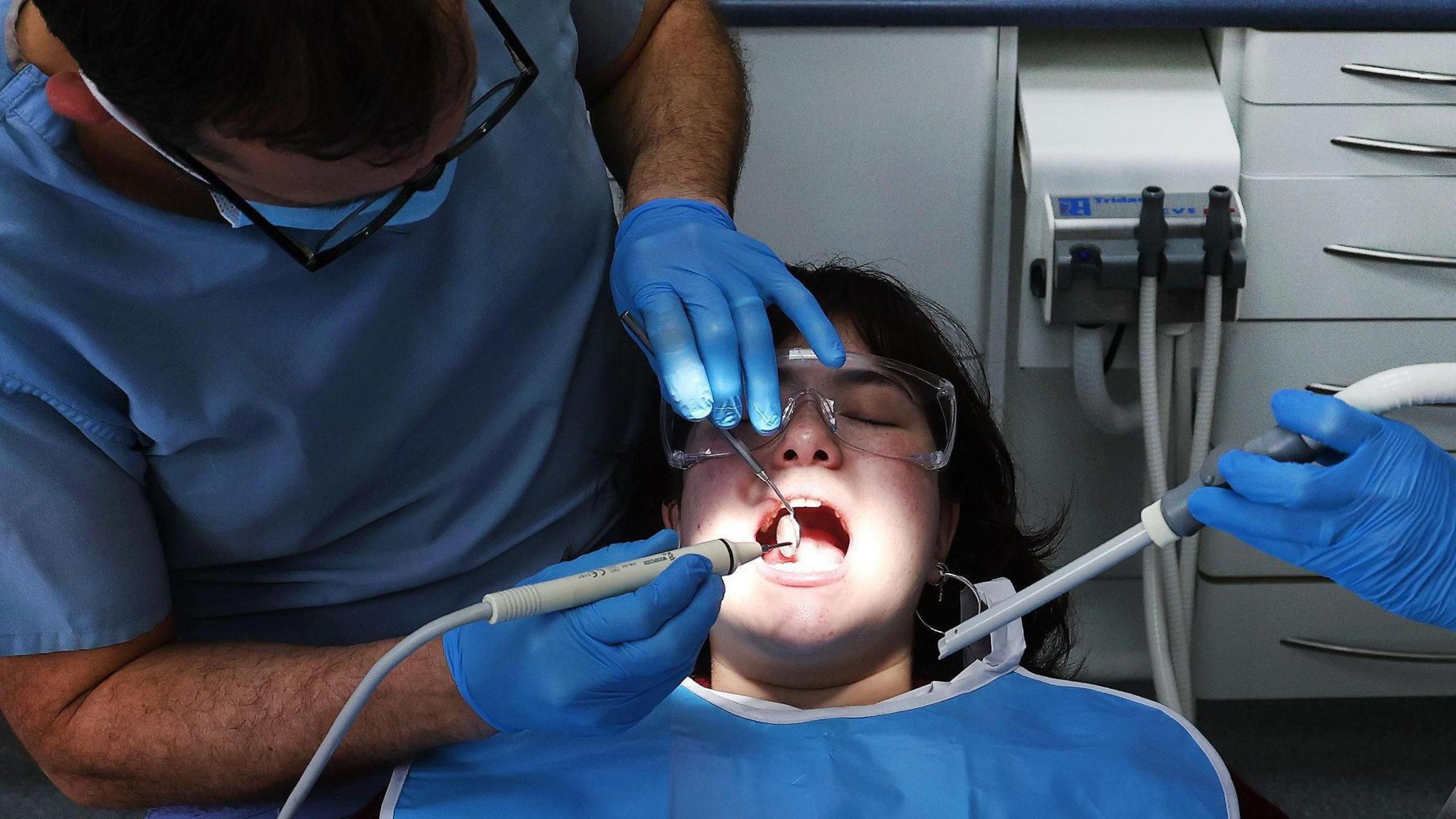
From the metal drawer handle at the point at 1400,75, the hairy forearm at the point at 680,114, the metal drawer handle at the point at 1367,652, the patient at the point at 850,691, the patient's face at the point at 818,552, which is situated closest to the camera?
the patient at the point at 850,691

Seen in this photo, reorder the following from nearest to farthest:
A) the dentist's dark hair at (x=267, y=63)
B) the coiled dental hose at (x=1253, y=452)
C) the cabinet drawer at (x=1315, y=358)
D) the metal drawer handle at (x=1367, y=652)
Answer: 1. the dentist's dark hair at (x=267, y=63)
2. the coiled dental hose at (x=1253, y=452)
3. the cabinet drawer at (x=1315, y=358)
4. the metal drawer handle at (x=1367, y=652)

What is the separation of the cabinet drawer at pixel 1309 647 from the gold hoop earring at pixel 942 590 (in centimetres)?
82

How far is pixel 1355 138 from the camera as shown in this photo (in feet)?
6.42

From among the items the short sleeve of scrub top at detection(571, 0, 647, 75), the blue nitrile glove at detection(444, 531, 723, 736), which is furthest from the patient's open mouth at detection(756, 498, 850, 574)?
the short sleeve of scrub top at detection(571, 0, 647, 75)

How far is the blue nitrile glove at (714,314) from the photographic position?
1.33 meters

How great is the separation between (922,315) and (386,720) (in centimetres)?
83

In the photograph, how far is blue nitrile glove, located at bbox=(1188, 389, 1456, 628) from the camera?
1.02m

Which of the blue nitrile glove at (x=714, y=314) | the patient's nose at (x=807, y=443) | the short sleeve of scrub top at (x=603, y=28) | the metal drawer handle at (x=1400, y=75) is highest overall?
the short sleeve of scrub top at (x=603, y=28)

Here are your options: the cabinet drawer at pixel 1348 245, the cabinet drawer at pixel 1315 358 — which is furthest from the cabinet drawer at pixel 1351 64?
→ the cabinet drawer at pixel 1315 358

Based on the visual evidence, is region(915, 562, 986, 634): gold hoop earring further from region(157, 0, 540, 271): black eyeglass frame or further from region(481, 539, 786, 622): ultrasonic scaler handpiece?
region(157, 0, 540, 271): black eyeglass frame

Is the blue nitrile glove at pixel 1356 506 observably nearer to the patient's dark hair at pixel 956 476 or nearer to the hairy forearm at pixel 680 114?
the patient's dark hair at pixel 956 476

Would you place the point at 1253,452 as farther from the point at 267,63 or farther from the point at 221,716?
the point at 221,716

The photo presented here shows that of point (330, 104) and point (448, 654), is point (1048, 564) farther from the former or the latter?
point (330, 104)

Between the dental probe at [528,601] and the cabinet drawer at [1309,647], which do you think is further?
the cabinet drawer at [1309,647]
